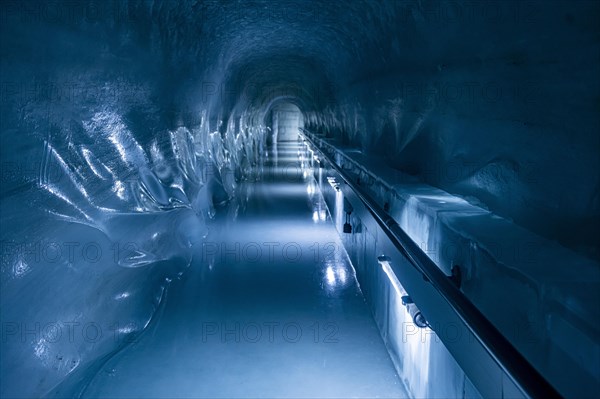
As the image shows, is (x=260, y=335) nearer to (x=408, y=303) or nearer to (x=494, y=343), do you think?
(x=408, y=303)

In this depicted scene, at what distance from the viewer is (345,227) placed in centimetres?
718

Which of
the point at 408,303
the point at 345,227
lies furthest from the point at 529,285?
the point at 345,227

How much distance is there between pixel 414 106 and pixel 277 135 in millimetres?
32798

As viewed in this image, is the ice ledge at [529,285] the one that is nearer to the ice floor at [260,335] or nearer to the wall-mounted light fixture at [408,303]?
the wall-mounted light fixture at [408,303]

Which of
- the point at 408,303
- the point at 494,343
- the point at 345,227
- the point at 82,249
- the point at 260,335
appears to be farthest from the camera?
the point at 345,227

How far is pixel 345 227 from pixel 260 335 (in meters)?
2.64

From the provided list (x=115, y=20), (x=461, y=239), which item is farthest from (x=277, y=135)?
(x=461, y=239)

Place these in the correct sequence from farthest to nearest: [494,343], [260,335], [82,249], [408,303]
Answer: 1. [260,335]
2. [82,249]
3. [408,303]
4. [494,343]

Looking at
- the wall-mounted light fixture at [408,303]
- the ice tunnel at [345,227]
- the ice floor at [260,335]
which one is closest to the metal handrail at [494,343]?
the ice tunnel at [345,227]

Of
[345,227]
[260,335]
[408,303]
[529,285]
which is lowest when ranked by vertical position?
[260,335]

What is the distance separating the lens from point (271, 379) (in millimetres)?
4023

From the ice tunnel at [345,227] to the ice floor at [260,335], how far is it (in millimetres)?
25

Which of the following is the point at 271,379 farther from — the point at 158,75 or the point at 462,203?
the point at 158,75

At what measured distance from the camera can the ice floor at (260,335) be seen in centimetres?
393
